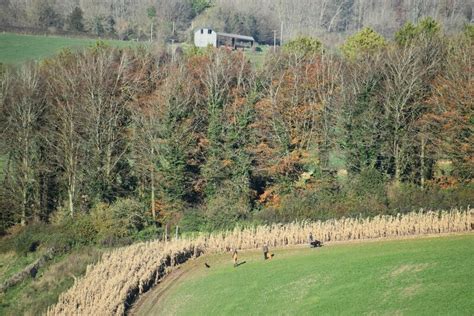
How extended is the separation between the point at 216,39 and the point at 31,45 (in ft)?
98.8

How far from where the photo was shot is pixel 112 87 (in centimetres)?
5744

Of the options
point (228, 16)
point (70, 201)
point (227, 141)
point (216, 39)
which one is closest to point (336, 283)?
point (227, 141)

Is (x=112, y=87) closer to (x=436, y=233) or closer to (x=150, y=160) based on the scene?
(x=150, y=160)

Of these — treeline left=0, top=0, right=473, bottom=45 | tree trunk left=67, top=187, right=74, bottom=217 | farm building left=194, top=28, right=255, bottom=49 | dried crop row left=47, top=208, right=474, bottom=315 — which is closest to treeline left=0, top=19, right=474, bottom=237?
tree trunk left=67, top=187, right=74, bottom=217

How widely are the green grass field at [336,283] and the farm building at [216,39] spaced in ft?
257

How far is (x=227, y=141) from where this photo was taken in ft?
176

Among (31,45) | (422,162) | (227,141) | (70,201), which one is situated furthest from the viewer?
(31,45)

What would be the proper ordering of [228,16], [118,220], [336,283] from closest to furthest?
[336,283] < [118,220] < [228,16]

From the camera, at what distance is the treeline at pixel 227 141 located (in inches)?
1992

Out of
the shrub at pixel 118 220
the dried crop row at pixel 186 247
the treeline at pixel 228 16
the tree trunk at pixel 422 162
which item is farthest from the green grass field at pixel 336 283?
the treeline at pixel 228 16

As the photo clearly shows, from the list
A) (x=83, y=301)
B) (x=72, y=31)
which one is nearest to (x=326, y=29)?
(x=72, y=31)

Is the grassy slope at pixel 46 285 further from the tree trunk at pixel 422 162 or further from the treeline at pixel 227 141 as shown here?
Answer: the tree trunk at pixel 422 162

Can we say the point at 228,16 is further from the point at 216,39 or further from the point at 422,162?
the point at 422,162

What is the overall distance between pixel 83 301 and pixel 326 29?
13224 centimetres
